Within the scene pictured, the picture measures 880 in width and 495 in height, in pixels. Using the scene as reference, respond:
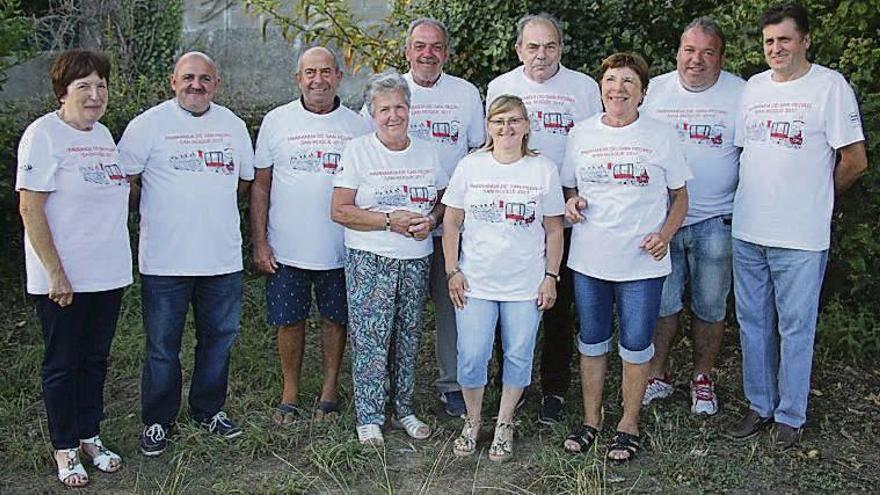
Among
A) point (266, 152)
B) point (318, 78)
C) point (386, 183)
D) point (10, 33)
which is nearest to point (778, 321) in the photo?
point (386, 183)

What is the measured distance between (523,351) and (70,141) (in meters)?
2.21

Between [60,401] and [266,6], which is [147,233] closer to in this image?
[60,401]

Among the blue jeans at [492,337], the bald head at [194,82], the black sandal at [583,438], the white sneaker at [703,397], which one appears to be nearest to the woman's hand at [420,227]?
the blue jeans at [492,337]

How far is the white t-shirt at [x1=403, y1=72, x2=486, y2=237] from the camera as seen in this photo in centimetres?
502

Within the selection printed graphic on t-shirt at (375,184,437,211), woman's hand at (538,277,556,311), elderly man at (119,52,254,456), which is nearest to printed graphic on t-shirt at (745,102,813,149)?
woman's hand at (538,277,556,311)

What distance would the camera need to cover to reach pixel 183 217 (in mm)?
4551

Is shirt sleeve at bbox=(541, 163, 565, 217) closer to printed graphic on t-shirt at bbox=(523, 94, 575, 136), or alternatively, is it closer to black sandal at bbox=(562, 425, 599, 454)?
printed graphic on t-shirt at bbox=(523, 94, 575, 136)

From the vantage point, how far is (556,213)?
455 centimetres

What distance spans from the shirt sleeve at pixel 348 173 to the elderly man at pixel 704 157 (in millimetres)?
1525

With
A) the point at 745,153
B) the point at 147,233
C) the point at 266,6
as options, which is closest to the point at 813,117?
the point at 745,153

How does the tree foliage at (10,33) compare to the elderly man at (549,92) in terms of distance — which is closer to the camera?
the elderly man at (549,92)

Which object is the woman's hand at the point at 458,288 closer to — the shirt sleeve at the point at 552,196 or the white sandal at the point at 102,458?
the shirt sleeve at the point at 552,196

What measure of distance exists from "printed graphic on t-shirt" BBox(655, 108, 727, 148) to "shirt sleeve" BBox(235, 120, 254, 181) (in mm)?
2059

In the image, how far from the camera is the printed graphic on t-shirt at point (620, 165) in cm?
449
